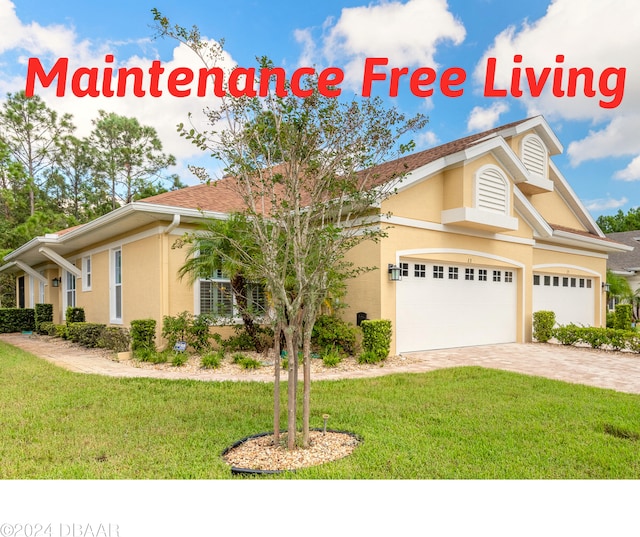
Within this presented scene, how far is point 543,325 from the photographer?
13523 millimetres

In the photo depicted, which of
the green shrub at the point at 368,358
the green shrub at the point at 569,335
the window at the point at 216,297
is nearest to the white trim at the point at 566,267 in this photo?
the green shrub at the point at 569,335

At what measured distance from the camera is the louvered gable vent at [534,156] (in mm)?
14555

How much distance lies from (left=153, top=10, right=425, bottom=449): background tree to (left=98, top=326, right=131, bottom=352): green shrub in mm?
7232

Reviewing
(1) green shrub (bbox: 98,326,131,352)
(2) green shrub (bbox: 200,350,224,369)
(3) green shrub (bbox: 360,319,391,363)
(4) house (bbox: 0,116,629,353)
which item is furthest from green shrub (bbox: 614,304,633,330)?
(1) green shrub (bbox: 98,326,131,352)

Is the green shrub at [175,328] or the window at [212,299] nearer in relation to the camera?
the green shrub at [175,328]

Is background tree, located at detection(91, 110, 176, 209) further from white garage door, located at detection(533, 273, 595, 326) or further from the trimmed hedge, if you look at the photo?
white garage door, located at detection(533, 273, 595, 326)

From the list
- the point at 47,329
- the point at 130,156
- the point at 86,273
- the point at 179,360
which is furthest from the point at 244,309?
the point at 130,156

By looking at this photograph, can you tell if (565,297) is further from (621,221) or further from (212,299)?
(621,221)

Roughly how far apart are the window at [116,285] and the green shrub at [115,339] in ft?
2.86

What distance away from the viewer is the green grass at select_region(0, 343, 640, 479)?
12.6 feet

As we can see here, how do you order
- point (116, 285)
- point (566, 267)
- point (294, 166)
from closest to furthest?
point (294, 166) → point (116, 285) → point (566, 267)

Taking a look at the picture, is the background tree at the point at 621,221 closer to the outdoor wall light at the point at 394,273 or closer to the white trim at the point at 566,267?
the white trim at the point at 566,267

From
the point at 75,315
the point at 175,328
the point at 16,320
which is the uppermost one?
the point at 175,328

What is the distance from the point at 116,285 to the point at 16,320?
1045 cm
